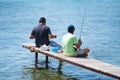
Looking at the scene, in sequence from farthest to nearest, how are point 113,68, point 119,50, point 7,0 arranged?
point 7,0, point 119,50, point 113,68

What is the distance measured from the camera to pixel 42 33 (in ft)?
53.6

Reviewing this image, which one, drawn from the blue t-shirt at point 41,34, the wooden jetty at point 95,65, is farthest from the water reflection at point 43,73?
the blue t-shirt at point 41,34

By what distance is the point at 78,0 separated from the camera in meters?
81.9

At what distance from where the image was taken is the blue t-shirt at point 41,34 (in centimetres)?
1633

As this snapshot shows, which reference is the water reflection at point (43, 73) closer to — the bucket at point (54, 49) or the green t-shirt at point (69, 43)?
the bucket at point (54, 49)

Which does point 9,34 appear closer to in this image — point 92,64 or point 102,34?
point 102,34

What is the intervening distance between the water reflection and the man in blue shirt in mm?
1318

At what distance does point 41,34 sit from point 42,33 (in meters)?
0.07

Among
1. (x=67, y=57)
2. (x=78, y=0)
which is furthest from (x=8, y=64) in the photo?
(x=78, y=0)

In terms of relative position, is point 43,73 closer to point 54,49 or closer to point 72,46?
point 54,49

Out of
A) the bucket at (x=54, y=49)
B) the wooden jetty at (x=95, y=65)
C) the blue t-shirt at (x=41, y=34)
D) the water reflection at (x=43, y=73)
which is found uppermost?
the blue t-shirt at (x=41, y=34)

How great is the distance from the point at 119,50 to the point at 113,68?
34.4 feet

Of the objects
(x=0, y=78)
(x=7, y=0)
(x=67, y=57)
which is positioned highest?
(x=7, y=0)

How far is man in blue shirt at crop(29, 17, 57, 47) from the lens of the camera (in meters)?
16.3
